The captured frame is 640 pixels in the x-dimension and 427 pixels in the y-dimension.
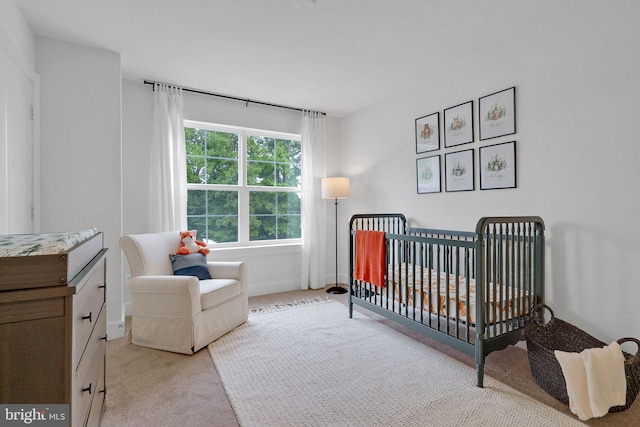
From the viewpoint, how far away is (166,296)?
229 centimetres

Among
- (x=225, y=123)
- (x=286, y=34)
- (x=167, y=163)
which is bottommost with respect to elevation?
(x=167, y=163)

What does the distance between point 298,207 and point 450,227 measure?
6.64 ft

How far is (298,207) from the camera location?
4.29 meters

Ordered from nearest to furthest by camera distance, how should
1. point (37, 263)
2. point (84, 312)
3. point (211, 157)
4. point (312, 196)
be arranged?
point (37, 263) < point (84, 312) < point (211, 157) < point (312, 196)

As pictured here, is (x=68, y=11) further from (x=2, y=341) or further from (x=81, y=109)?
(x=2, y=341)

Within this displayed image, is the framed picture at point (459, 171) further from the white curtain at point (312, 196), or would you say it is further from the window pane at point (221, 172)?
the window pane at point (221, 172)

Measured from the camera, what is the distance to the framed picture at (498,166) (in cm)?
243

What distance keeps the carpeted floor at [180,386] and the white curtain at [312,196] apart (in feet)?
6.13

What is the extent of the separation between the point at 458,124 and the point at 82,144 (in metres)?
3.16

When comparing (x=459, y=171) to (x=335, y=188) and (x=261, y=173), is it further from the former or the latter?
(x=261, y=173)

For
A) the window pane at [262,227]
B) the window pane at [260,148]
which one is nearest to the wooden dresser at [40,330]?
the window pane at [262,227]

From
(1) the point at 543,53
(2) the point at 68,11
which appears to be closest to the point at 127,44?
(2) the point at 68,11

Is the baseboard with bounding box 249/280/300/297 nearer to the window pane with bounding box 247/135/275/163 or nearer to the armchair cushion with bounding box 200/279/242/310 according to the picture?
the armchair cushion with bounding box 200/279/242/310

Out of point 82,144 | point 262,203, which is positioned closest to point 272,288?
point 262,203
